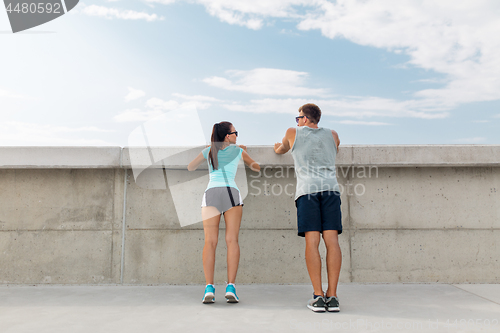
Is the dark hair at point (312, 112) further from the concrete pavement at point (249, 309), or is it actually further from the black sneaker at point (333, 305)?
the concrete pavement at point (249, 309)

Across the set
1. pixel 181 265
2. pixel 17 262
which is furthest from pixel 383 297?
pixel 17 262

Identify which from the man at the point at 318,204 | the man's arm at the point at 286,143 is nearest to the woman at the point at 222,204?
the man's arm at the point at 286,143

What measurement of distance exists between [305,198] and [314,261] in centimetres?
63

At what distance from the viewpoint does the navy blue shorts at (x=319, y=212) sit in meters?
3.49

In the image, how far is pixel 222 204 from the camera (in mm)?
3762

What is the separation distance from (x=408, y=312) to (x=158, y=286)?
304 centimetres

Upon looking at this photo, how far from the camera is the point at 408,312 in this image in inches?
131

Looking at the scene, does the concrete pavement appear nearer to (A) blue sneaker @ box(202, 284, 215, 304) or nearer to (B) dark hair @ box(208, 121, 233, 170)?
(A) blue sneaker @ box(202, 284, 215, 304)

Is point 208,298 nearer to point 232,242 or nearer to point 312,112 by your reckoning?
point 232,242

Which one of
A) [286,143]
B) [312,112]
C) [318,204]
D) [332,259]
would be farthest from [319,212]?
[312,112]

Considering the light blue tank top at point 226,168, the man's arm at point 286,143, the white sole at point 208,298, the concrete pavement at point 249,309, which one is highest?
the man's arm at point 286,143

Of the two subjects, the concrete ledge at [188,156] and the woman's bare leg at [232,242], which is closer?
the woman's bare leg at [232,242]

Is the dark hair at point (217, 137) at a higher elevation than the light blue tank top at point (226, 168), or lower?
higher

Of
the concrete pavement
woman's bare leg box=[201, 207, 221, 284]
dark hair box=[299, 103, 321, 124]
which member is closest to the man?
dark hair box=[299, 103, 321, 124]
